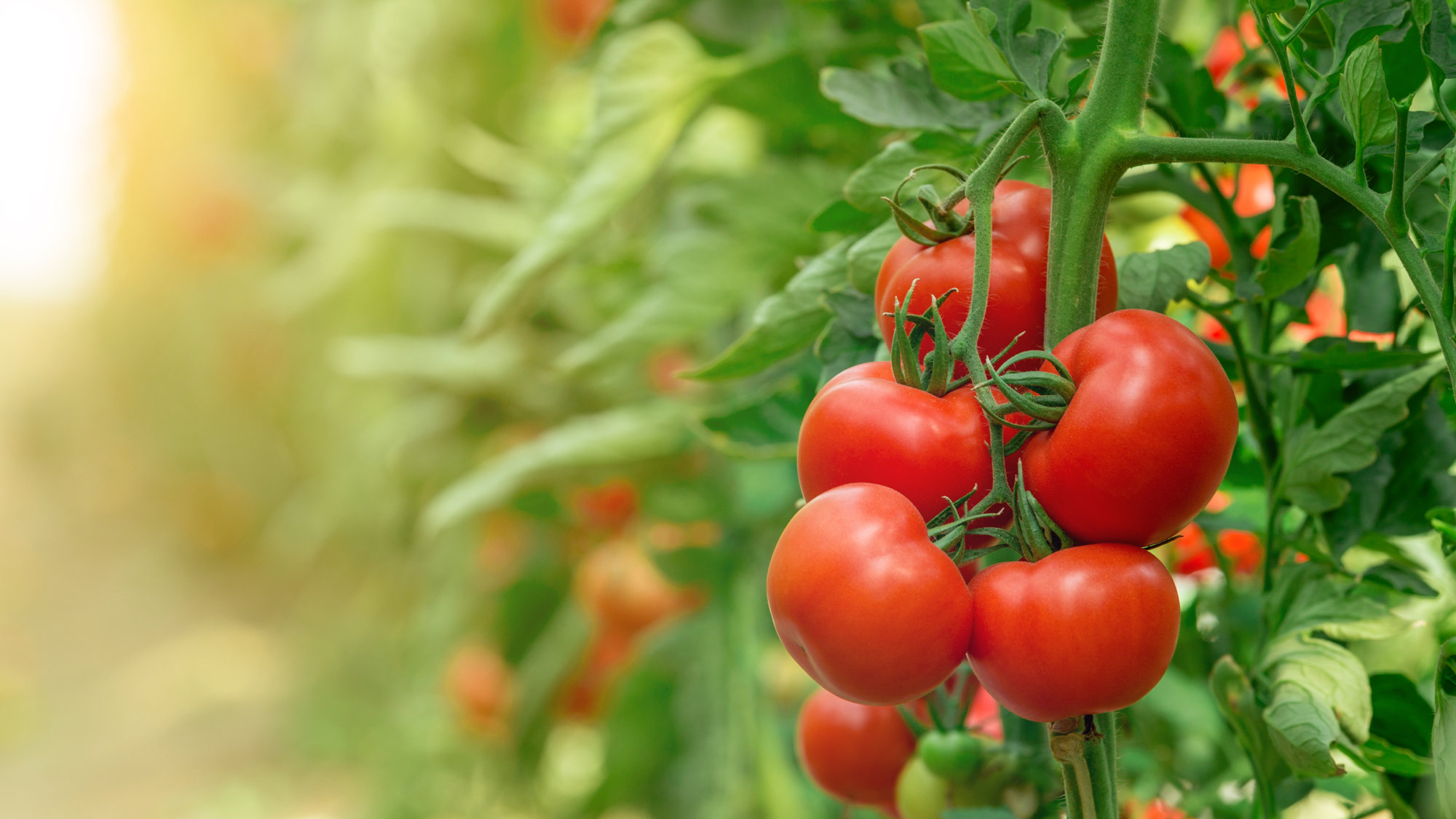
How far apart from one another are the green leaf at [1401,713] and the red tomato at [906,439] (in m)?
0.14

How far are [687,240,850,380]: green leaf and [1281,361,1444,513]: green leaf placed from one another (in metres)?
0.12

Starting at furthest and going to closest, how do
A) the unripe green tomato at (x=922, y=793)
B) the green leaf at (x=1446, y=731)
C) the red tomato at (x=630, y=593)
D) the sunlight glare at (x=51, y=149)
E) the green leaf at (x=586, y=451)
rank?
the sunlight glare at (x=51, y=149) < the red tomato at (x=630, y=593) < the green leaf at (x=586, y=451) < the unripe green tomato at (x=922, y=793) < the green leaf at (x=1446, y=731)

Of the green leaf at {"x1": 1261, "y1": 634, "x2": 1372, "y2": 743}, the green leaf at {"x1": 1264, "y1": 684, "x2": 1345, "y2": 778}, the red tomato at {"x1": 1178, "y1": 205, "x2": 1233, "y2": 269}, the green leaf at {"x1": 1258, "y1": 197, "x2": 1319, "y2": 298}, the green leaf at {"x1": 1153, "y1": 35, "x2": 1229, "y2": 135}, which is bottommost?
the green leaf at {"x1": 1261, "y1": 634, "x2": 1372, "y2": 743}

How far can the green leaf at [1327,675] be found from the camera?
219 millimetres

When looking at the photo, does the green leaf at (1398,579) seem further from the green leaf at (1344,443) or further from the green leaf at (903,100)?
the green leaf at (903,100)

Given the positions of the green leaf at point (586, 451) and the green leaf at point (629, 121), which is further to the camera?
the green leaf at point (586, 451)

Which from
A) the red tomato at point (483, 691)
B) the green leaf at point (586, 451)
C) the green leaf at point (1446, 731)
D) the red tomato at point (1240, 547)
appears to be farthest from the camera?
the red tomato at point (483, 691)

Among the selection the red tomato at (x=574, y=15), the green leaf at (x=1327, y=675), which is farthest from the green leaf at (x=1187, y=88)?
the red tomato at (x=574, y=15)

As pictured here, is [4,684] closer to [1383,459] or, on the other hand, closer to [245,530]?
[245,530]

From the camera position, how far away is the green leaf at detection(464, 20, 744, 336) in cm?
40

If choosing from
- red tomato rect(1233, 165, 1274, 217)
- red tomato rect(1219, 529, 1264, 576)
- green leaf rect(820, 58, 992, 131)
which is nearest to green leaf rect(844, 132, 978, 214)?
green leaf rect(820, 58, 992, 131)

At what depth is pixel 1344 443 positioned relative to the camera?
245mm

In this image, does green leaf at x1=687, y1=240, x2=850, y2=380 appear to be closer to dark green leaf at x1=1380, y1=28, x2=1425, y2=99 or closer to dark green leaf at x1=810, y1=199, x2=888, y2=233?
dark green leaf at x1=810, y1=199, x2=888, y2=233

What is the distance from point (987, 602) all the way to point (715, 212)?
303 millimetres
